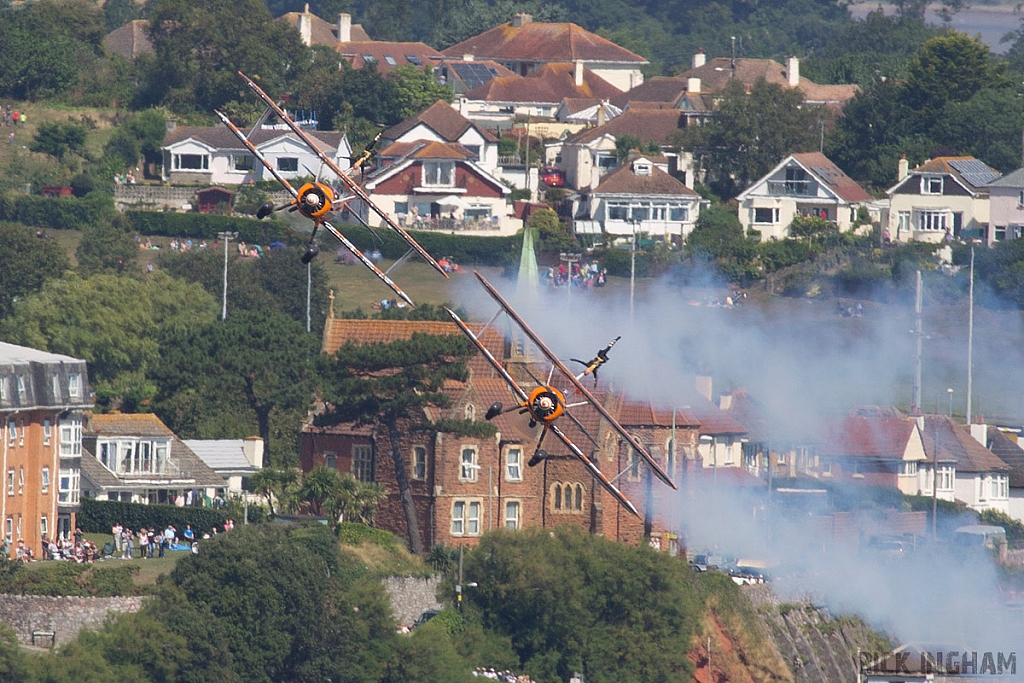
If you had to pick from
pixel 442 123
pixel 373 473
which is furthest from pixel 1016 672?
pixel 442 123

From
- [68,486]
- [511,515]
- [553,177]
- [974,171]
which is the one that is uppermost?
[974,171]

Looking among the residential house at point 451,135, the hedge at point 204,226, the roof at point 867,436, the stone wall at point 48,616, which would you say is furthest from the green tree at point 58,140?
the stone wall at point 48,616

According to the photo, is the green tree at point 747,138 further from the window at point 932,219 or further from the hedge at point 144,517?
the hedge at point 144,517

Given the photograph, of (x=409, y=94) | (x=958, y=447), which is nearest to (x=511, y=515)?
(x=958, y=447)

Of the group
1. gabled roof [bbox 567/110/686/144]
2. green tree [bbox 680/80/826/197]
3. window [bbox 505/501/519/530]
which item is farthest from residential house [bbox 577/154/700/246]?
window [bbox 505/501/519/530]

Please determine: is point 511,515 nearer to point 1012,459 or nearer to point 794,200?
point 1012,459

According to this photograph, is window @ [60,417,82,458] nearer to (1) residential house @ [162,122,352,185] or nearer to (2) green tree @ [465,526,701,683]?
(2) green tree @ [465,526,701,683]
